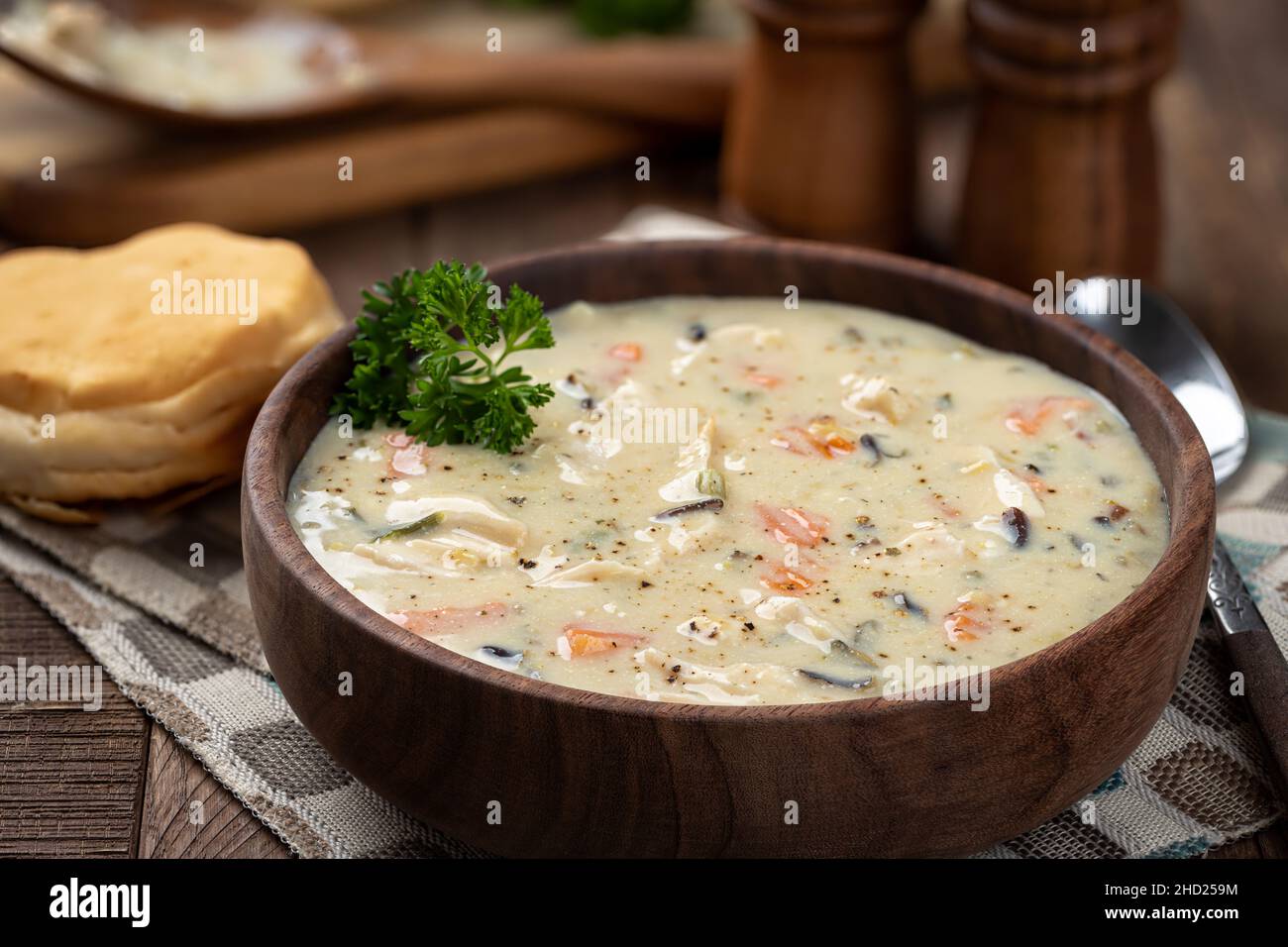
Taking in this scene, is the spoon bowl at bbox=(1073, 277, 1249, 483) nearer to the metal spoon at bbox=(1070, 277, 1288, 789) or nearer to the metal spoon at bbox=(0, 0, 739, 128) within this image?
the metal spoon at bbox=(1070, 277, 1288, 789)

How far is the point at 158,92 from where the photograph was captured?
425cm

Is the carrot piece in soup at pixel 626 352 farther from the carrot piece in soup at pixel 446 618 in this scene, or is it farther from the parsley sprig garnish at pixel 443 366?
the carrot piece in soup at pixel 446 618

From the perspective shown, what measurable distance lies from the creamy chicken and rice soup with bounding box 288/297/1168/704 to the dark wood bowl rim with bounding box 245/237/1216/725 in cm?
10

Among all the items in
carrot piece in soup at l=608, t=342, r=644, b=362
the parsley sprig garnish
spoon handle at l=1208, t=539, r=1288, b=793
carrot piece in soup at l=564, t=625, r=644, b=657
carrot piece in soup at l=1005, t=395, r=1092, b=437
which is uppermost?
the parsley sprig garnish

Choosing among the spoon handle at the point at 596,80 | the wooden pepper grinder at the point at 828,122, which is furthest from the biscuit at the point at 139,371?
the spoon handle at the point at 596,80

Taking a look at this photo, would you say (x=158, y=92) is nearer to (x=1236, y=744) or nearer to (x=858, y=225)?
(x=858, y=225)

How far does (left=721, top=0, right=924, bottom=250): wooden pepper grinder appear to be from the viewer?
3869 mm

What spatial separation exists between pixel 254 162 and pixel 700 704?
2.83m

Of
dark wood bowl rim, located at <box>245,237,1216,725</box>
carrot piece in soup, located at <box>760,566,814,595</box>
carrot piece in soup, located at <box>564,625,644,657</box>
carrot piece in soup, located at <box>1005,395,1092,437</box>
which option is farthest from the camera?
carrot piece in soup, located at <box>1005,395,1092,437</box>

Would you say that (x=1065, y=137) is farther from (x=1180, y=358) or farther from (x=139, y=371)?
(x=139, y=371)

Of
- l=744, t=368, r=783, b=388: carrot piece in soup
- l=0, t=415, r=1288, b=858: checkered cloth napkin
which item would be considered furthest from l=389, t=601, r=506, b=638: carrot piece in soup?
l=744, t=368, r=783, b=388: carrot piece in soup

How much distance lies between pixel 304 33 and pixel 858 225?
1.77 meters

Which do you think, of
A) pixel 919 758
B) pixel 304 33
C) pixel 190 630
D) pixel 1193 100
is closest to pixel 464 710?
pixel 919 758

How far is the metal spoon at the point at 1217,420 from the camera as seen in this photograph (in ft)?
7.89
